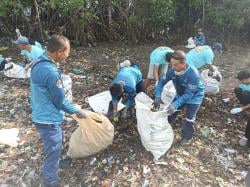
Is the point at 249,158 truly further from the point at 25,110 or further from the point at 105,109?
the point at 25,110

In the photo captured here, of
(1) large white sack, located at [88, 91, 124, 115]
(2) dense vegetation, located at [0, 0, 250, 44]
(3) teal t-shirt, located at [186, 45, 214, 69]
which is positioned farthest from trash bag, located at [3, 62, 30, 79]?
(3) teal t-shirt, located at [186, 45, 214, 69]

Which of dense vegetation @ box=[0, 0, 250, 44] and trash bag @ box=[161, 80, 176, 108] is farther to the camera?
dense vegetation @ box=[0, 0, 250, 44]

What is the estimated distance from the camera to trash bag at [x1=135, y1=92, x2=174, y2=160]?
4379mm

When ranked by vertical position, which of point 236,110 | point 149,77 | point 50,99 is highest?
point 50,99

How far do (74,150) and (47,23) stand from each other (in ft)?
15.9

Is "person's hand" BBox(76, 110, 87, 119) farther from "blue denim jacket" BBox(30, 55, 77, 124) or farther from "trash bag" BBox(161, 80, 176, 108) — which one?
"trash bag" BBox(161, 80, 176, 108)

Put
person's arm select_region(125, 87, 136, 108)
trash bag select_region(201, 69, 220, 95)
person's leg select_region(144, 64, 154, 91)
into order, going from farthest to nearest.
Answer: trash bag select_region(201, 69, 220, 95), person's leg select_region(144, 64, 154, 91), person's arm select_region(125, 87, 136, 108)

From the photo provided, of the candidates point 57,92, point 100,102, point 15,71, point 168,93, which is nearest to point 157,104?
point 168,93

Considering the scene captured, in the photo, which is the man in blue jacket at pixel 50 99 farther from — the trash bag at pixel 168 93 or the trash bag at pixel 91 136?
the trash bag at pixel 168 93

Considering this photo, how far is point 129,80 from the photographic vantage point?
4895 mm

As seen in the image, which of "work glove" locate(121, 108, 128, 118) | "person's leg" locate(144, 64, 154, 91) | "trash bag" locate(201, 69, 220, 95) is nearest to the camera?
"work glove" locate(121, 108, 128, 118)

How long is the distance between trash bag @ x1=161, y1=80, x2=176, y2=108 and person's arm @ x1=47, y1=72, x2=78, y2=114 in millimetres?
1438

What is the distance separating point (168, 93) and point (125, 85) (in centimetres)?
52

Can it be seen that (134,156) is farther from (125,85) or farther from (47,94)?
(47,94)
